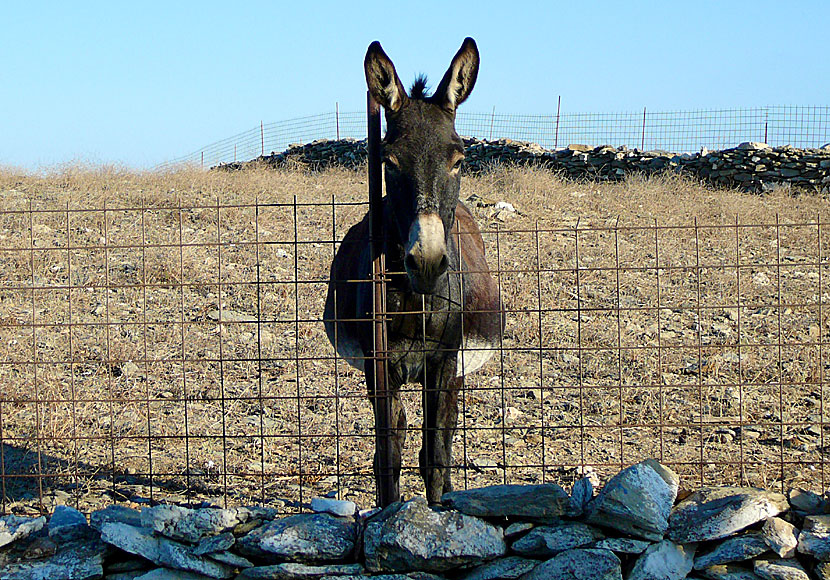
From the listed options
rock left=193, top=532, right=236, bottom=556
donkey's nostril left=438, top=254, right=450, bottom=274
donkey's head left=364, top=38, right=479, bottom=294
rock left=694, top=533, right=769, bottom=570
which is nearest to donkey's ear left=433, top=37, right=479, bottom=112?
donkey's head left=364, top=38, right=479, bottom=294

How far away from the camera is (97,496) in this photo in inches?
207

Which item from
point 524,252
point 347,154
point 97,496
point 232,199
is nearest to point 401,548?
point 97,496

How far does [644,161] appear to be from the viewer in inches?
730

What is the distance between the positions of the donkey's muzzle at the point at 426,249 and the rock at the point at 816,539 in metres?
2.10

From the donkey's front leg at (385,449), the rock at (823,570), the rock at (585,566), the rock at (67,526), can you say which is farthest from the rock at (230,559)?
the rock at (823,570)

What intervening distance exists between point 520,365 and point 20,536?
5.17 meters

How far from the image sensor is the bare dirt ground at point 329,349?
5.03m

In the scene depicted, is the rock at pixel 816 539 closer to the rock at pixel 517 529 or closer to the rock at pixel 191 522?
the rock at pixel 517 529

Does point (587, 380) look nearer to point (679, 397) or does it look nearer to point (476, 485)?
point (679, 397)

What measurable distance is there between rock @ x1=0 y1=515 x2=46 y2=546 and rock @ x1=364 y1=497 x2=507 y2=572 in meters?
1.69

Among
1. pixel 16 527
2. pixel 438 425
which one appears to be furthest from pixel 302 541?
pixel 16 527

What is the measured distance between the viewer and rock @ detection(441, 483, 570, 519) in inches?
149

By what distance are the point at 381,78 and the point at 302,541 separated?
93.1 inches

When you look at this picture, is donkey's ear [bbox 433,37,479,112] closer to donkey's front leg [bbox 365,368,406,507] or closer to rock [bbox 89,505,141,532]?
donkey's front leg [bbox 365,368,406,507]
